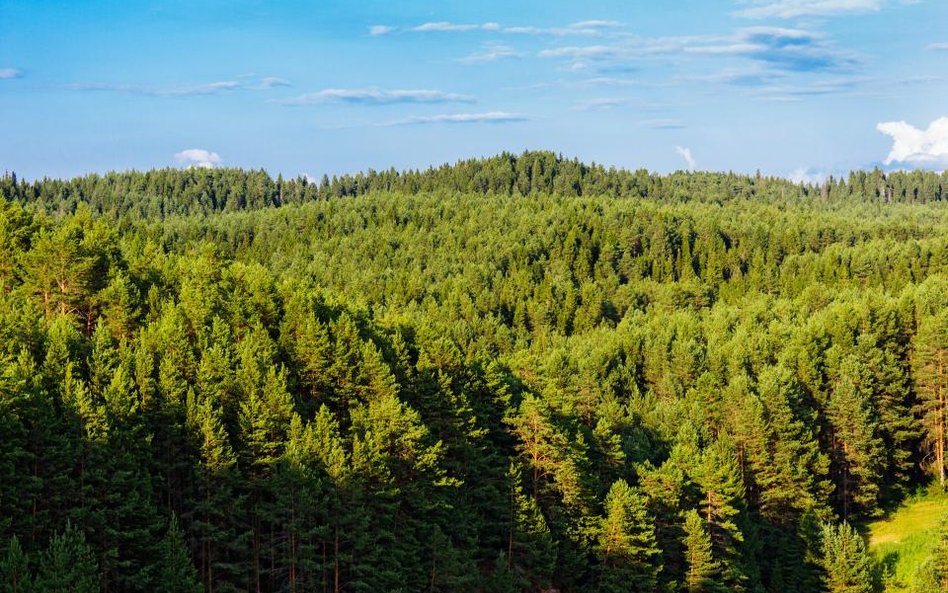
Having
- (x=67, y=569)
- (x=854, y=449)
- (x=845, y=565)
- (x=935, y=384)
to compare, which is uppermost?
(x=67, y=569)

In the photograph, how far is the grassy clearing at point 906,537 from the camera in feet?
234

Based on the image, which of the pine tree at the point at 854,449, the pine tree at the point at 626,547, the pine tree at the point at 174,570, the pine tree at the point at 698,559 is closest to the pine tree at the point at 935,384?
the pine tree at the point at 854,449

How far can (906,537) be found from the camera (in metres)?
80.4

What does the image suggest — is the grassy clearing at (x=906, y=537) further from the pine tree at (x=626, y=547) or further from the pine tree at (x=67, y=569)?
the pine tree at (x=67, y=569)

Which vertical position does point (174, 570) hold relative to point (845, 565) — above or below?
above

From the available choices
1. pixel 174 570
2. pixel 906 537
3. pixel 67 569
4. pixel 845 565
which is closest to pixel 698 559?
pixel 845 565

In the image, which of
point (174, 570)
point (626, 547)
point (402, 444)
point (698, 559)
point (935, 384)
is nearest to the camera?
point (174, 570)

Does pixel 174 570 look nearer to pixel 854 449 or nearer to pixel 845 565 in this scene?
pixel 845 565

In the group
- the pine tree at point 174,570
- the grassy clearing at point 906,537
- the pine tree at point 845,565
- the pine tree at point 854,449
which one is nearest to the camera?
the pine tree at point 174,570

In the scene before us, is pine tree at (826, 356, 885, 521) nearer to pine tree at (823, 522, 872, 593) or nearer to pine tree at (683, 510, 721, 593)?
pine tree at (823, 522, 872, 593)

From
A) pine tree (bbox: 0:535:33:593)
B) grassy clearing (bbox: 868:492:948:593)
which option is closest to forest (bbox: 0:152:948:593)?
pine tree (bbox: 0:535:33:593)

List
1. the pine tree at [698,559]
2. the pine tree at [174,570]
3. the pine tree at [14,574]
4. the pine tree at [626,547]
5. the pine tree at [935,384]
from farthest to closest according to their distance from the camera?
1. the pine tree at [935,384]
2. the pine tree at [698,559]
3. the pine tree at [626,547]
4. the pine tree at [174,570]
5. the pine tree at [14,574]

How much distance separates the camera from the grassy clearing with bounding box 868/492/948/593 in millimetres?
71188

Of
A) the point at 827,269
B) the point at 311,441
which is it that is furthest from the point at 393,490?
the point at 827,269
